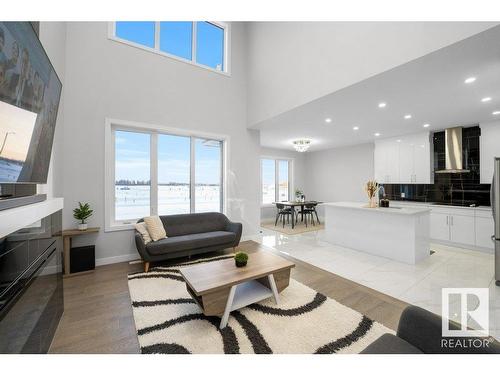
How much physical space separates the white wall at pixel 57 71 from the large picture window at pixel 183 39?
2.85 ft

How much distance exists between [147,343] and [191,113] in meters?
3.92

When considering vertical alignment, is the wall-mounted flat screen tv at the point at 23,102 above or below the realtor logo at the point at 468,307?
above

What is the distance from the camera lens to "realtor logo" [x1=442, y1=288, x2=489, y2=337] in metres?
1.92

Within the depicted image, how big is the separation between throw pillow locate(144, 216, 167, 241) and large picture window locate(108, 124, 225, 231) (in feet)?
2.00

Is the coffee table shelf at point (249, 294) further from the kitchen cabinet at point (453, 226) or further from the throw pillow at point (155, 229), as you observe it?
the kitchen cabinet at point (453, 226)

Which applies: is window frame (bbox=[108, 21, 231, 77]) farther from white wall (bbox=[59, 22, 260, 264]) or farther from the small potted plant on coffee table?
the small potted plant on coffee table

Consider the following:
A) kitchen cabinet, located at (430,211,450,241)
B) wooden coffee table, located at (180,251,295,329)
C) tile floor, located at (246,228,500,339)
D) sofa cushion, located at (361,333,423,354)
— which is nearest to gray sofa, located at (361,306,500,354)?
sofa cushion, located at (361,333,423,354)

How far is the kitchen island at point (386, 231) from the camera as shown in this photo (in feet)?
11.1

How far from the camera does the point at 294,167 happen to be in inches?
337

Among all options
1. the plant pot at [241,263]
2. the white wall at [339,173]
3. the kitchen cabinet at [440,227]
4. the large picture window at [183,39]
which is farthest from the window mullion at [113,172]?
the white wall at [339,173]

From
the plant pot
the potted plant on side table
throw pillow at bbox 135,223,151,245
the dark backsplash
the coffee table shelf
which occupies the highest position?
the dark backsplash

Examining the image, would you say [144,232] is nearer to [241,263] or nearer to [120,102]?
[241,263]

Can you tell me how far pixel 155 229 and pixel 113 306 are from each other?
130cm

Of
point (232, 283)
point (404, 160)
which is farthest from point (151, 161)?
point (404, 160)
